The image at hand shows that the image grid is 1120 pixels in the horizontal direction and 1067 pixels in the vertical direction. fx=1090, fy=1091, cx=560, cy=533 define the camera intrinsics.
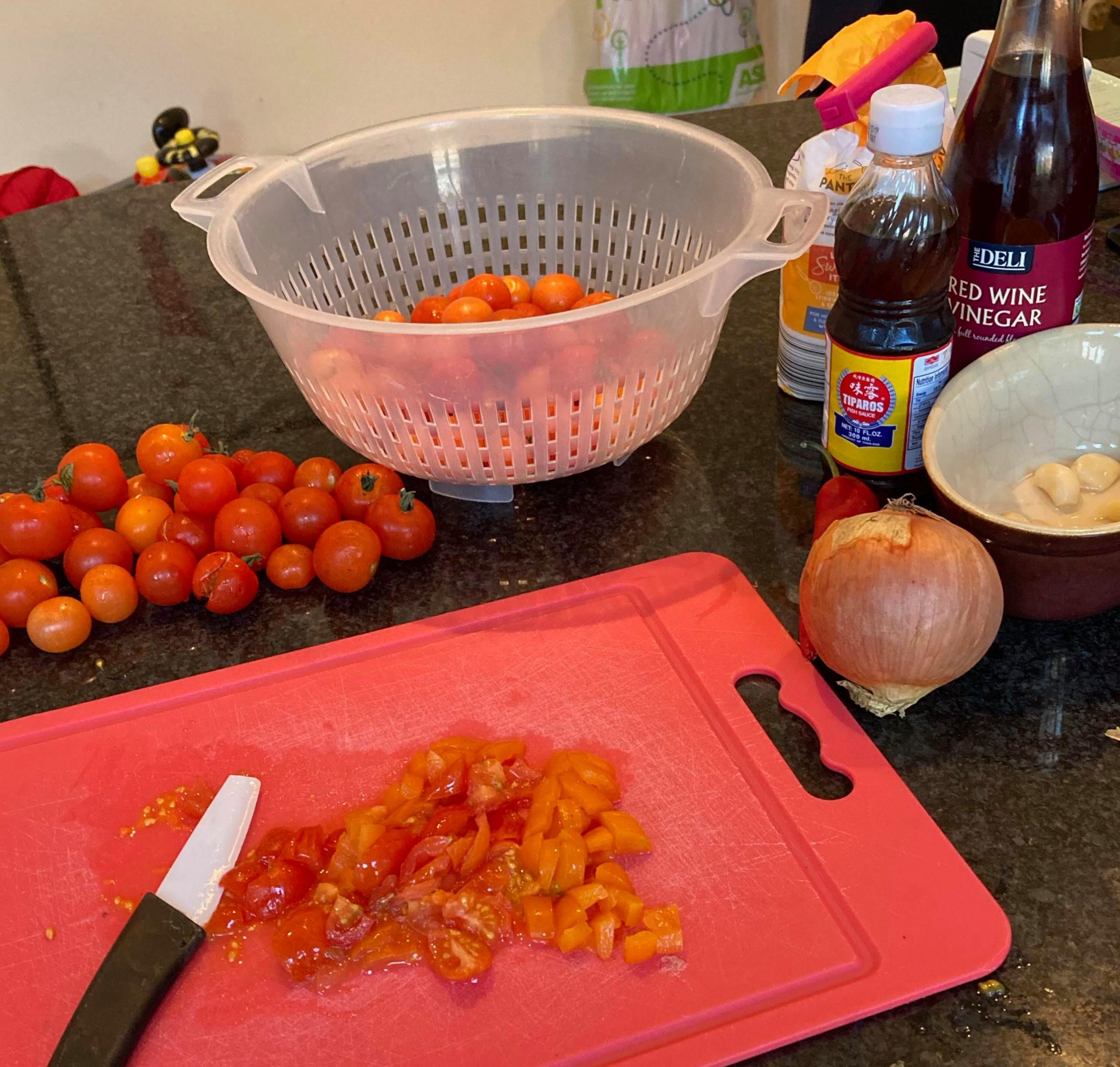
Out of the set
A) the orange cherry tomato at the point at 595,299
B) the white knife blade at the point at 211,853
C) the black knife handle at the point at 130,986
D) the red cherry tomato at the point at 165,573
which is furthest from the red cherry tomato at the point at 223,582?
the orange cherry tomato at the point at 595,299

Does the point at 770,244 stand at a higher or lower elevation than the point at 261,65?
higher

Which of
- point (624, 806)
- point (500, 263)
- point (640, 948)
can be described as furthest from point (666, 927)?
point (500, 263)

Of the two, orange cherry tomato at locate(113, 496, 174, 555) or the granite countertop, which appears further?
orange cherry tomato at locate(113, 496, 174, 555)

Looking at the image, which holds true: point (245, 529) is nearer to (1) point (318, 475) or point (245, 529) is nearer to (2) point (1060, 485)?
(1) point (318, 475)

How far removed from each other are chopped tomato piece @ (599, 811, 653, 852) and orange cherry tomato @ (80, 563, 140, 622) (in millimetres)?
562

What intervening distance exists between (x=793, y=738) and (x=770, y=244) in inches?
18.0

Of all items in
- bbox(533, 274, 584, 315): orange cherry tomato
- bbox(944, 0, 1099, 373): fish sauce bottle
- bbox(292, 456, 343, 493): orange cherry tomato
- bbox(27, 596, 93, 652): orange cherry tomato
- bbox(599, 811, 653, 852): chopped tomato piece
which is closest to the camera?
bbox(599, 811, 653, 852): chopped tomato piece

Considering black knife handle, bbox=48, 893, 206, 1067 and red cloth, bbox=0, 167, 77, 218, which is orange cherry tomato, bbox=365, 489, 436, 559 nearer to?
black knife handle, bbox=48, 893, 206, 1067

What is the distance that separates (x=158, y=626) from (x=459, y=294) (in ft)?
1.74

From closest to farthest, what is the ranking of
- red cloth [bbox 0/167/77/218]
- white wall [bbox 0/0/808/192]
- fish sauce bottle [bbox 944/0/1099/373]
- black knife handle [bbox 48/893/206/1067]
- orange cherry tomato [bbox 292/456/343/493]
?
black knife handle [bbox 48/893/206/1067] → fish sauce bottle [bbox 944/0/1099/373] → orange cherry tomato [bbox 292/456/343/493] → red cloth [bbox 0/167/77/218] → white wall [bbox 0/0/808/192]

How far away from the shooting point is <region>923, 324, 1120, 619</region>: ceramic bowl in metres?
0.93

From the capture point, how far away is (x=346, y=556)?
1102 millimetres

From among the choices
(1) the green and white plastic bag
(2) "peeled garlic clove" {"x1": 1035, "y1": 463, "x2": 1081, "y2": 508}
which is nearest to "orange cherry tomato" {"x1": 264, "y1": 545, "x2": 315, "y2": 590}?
(2) "peeled garlic clove" {"x1": 1035, "y1": 463, "x2": 1081, "y2": 508}

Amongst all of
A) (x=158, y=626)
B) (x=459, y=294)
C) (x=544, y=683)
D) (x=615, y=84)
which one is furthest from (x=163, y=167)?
(x=544, y=683)
